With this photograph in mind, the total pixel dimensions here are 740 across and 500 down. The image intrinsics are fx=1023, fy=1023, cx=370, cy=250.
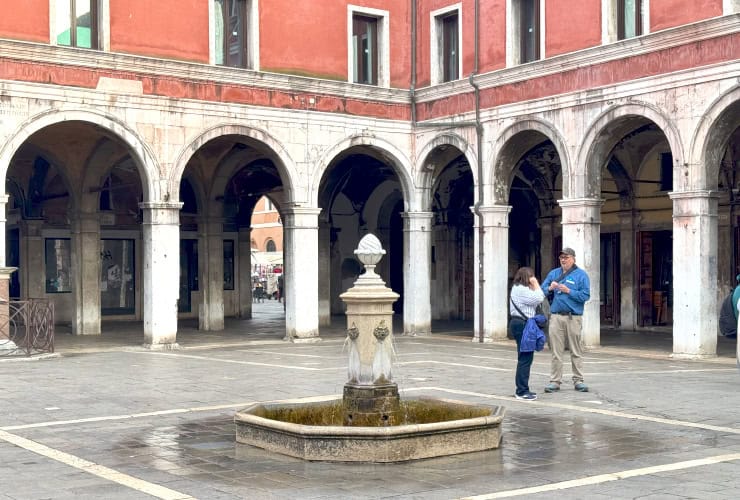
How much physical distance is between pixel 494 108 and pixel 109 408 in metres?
11.3

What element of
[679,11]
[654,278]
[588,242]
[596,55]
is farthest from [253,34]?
[654,278]

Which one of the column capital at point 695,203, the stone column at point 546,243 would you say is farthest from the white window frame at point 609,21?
the stone column at point 546,243

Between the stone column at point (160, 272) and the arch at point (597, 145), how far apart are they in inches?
279

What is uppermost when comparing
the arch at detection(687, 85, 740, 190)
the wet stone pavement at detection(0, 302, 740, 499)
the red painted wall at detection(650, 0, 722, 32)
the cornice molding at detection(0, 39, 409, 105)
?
the red painted wall at detection(650, 0, 722, 32)

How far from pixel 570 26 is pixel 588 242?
3.81 m

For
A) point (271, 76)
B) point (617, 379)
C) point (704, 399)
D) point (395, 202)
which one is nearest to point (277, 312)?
point (395, 202)

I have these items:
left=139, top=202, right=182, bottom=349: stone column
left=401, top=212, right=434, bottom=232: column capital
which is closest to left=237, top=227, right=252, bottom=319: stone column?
left=401, top=212, right=434, bottom=232: column capital

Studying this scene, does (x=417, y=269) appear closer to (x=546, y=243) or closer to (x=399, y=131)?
(x=399, y=131)

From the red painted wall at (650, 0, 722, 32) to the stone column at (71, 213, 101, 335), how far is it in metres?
11.7

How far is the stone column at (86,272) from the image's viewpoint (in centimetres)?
2100

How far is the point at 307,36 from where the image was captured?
65.3ft

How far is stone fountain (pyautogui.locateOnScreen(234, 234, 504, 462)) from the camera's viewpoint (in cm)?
747

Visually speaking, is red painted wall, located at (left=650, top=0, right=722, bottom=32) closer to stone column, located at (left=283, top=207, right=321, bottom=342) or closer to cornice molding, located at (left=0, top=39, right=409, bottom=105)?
cornice molding, located at (left=0, top=39, right=409, bottom=105)

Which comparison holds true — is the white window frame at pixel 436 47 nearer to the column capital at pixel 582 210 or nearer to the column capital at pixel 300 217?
the column capital at pixel 300 217
